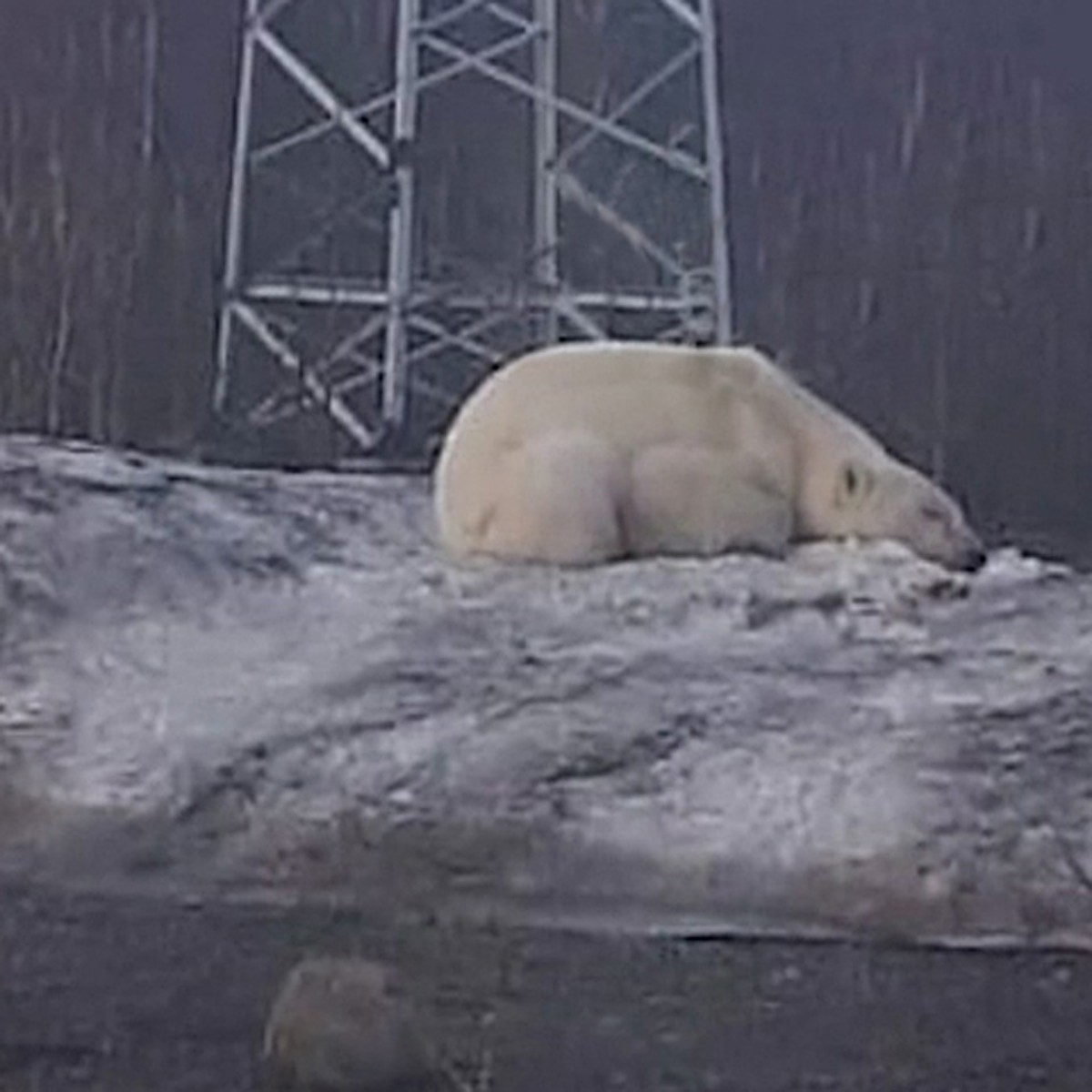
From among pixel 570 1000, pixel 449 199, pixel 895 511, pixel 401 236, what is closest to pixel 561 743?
pixel 570 1000

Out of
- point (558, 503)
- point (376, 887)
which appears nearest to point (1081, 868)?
point (376, 887)

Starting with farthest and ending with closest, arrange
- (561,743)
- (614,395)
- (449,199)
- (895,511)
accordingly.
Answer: (449,199) < (895,511) < (614,395) < (561,743)

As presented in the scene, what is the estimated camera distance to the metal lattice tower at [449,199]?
7.96 m

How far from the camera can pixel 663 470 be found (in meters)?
4.71

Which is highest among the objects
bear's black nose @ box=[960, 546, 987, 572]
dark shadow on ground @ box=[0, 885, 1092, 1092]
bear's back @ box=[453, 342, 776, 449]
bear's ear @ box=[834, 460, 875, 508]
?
bear's back @ box=[453, 342, 776, 449]

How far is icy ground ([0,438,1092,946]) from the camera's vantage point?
273 cm

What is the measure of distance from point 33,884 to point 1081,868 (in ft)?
2.79

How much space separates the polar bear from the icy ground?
111cm

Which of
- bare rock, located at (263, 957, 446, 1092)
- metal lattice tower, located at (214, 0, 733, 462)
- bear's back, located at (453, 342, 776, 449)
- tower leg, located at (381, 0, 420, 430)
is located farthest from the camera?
metal lattice tower, located at (214, 0, 733, 462)

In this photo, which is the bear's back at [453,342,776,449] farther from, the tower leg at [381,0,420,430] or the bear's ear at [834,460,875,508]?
the tower leg at [381,0,420,430]

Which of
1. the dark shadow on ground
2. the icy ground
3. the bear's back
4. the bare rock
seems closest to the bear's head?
the bear's back

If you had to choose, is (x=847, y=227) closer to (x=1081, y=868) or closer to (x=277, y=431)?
(x=277, y=431)

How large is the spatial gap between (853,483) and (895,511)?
81mm

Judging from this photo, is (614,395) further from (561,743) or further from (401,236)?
(401,236)
